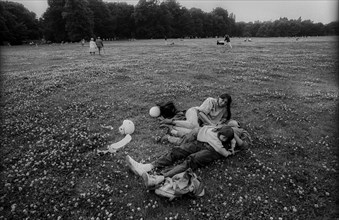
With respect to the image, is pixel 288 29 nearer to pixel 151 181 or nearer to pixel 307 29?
pixel 307 29

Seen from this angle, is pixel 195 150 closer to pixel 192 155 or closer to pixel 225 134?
pixel 192 155

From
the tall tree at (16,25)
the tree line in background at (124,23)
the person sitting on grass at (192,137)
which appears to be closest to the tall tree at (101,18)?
the tree line in background at (124,23)

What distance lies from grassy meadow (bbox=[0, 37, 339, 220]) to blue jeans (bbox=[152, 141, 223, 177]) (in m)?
0.47

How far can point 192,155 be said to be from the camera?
7238 mm

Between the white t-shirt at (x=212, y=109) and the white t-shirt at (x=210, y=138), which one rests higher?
the white t-shirt at (x=212, y=109)

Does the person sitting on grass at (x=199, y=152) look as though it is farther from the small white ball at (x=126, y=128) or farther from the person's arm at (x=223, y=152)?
the small white ball at (x=126, y=128)

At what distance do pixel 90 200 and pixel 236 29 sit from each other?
16479 centimetres

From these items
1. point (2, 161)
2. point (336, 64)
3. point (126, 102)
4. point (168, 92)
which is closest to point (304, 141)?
point (168, 92)

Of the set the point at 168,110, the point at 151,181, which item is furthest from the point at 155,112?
the point at 151,181

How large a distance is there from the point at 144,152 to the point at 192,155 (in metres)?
2.02

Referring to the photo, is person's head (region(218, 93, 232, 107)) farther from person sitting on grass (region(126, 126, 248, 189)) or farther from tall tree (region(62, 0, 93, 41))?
tall tree (region(62, 0, 93, 41))

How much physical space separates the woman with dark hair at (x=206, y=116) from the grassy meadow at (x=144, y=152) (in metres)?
0.86

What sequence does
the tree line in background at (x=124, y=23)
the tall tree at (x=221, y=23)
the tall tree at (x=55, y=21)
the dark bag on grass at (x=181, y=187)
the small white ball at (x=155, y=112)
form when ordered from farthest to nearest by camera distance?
the tall tree at (x=221, y=23)
the tall tree at (x=55, y=21)
the tree line in background at (x=124, y=23)
the small white ball at (x=155, y=112)
the dark bag on grass at (x=181, y=187)

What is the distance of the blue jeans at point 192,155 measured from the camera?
7186 mm
